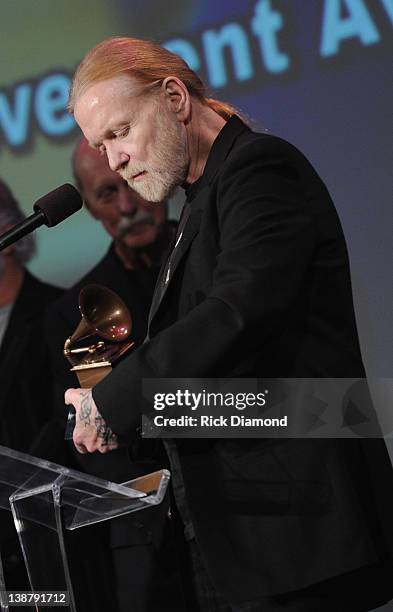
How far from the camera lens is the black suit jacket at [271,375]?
6.03 feet

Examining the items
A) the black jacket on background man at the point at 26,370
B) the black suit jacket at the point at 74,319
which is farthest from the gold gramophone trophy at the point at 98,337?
the black jacket on background man at the point at 26,370

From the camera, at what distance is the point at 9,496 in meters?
1.94

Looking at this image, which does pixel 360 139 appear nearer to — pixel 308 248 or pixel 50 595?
pixel 308 248

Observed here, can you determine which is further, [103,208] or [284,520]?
[103,208]

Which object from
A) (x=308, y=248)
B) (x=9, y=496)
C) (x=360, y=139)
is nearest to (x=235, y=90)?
(x=360, y=139)

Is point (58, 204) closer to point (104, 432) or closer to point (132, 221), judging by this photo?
point (104, 432)

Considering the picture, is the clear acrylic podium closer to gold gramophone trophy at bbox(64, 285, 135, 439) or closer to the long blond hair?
gold gramophone trophy at bbox(64, 285, 135, 439)

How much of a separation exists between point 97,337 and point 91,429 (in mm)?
445

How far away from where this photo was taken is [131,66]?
228 cm

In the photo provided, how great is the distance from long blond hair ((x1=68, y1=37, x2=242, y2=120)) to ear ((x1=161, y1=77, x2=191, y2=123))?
0.02m

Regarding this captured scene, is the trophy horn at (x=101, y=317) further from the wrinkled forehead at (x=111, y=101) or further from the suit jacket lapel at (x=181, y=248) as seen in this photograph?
the wrinkled forehead at (x=111, y=101)

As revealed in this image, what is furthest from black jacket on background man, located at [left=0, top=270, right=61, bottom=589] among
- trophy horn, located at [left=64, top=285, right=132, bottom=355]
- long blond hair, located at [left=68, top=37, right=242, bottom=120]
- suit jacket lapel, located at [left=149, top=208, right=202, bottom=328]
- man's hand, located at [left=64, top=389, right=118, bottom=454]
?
man's hand, located at [left=64, top=389, right=118, bottom=454]

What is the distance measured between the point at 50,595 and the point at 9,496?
8.0 inches

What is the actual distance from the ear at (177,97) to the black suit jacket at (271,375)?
1.24ft
